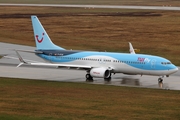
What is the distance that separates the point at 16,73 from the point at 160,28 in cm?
5619

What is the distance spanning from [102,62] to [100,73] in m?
2.02

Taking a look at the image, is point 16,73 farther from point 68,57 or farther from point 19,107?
point 19,107

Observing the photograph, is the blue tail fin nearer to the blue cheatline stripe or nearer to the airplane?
the airplane

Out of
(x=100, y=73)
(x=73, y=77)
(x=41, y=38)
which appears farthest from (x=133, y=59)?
(x=41, y=38)

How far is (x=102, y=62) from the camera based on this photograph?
6203 centimetres

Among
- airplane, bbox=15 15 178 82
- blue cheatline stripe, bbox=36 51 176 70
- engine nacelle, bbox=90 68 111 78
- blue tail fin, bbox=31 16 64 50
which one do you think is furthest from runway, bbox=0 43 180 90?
blue tail fin, bbox=31 16 64 50

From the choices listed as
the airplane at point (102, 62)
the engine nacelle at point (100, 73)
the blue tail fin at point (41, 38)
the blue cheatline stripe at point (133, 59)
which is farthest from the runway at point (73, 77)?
the blue tail fin at point (41, 38)

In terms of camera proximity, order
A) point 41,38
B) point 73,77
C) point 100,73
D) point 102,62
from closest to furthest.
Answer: point 100,73, point 102,62, point 73,77, point 41,38

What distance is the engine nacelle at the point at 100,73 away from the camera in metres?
60.4

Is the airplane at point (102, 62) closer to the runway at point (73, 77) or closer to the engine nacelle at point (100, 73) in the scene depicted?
the engine nacelle at point (100, 73)

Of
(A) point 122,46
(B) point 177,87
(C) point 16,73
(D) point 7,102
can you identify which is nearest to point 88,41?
(A) point 122,46

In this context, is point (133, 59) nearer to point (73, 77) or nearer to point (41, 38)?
point (73, 77)

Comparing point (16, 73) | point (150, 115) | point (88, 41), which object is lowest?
point (150, 115)

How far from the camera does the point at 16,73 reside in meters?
66.9
